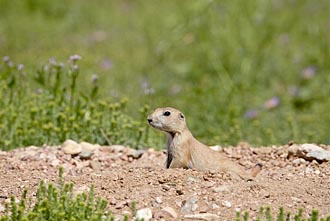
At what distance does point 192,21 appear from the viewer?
420 inches

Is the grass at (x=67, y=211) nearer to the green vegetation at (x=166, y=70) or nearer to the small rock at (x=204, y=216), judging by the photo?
the small rock at (x=204, y=216)

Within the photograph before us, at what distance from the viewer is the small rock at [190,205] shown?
16.8 feet

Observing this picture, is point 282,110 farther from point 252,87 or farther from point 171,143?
point 171,143

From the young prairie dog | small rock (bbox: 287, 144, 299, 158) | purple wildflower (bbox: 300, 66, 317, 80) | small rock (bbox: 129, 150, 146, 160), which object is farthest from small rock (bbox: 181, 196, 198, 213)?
purple wildflower (bbox: 300, 66, 317, 80)

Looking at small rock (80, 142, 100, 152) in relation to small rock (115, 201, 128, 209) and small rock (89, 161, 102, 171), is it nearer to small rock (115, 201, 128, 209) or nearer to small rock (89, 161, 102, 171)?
small rock (89, 161, 102, 171)

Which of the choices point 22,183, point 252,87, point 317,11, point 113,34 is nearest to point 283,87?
point 252,87

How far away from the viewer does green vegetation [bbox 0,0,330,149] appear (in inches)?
287

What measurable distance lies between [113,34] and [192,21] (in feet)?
8.39

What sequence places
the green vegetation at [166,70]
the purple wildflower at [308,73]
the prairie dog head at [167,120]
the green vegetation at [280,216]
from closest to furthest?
the green vegetation at [280,216], the prairie dog head at [167,120], the green vegetation at [166,70], the purple wildflower at [308,73]

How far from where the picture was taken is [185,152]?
20.0ft

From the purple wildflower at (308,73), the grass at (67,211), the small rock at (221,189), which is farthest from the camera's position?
the purple wildflower at (308,73)

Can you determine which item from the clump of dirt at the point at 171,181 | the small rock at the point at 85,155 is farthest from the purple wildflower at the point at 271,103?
the small rock at the point at 85,155

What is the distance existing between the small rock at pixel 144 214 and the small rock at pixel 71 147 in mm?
1728

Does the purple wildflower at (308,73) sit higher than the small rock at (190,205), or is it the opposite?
the purple wildflower at (308,73)
